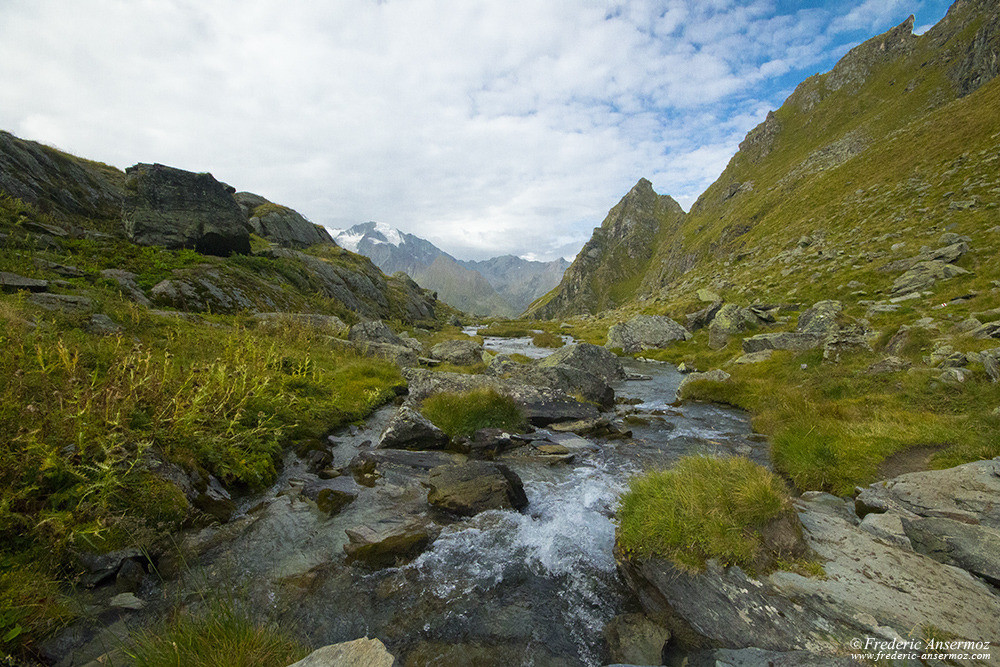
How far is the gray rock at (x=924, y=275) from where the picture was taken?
21.3 metres

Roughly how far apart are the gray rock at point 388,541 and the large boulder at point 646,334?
1319 inches

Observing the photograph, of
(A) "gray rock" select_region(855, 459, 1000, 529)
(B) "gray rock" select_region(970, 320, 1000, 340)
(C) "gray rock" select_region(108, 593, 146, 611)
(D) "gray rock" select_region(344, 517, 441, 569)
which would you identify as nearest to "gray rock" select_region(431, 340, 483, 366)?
(D) "gray rock" select_region(344, 517, 441, 569)

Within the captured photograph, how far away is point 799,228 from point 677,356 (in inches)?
1466

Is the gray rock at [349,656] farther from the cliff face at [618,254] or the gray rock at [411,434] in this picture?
the cliff face at [618,254]

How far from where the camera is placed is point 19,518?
4.43 meters

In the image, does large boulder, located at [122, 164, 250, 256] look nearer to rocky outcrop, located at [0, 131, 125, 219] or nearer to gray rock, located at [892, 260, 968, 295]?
rocky outcrop, located at [0, 131, 125, 219]

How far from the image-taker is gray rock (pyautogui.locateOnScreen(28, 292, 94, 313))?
11109mm

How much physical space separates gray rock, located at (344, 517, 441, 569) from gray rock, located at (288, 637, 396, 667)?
276 centimetres

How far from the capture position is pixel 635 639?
5074 mm

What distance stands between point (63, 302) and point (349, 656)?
15568 mm

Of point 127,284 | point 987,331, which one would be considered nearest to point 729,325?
point 987,331

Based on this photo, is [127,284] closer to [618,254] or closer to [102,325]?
[102,325]

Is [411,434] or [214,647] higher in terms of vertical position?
[214,647]

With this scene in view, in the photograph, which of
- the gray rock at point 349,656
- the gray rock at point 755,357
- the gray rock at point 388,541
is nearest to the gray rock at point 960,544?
the gray rock at point 349,656
